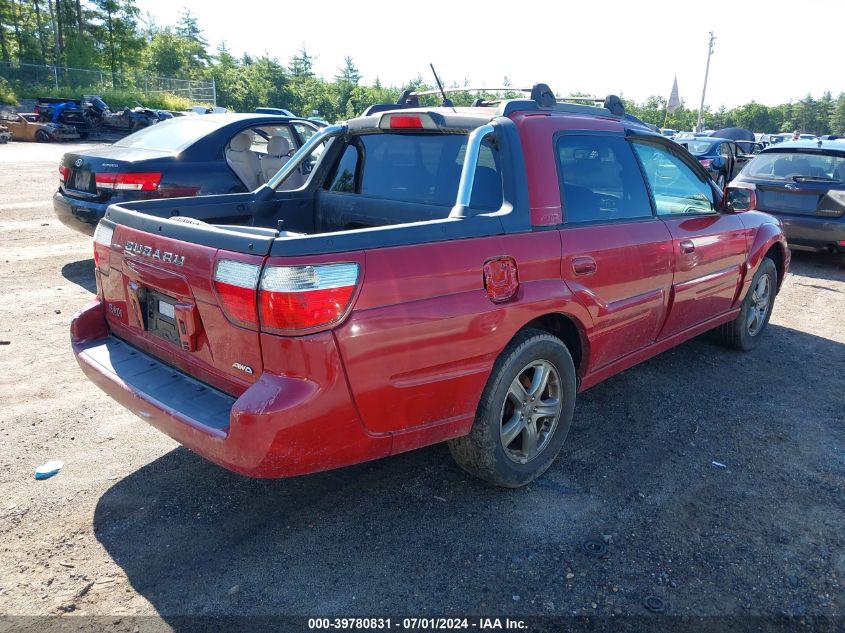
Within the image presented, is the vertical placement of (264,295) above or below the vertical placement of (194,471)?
above

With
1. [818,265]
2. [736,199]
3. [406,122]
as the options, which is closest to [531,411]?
[406,122]

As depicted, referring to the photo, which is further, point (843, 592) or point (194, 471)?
point (194, 471)

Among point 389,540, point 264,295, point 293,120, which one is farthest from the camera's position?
point 293,120

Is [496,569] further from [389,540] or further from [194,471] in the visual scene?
[194,471]

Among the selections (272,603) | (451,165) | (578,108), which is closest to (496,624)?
(272,603)

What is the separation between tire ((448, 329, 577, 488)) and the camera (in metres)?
2.97

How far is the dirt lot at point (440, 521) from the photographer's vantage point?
Result: 2514mm

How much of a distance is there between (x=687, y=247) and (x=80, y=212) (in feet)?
20.1

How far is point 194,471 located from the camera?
134 inches

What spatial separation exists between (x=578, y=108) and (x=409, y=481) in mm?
2414

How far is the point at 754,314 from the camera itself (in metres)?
5.46

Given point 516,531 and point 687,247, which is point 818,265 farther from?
point 516,531

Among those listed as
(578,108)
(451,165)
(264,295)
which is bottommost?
(264,295)

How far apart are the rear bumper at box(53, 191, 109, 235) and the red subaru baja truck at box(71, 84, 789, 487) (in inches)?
145
